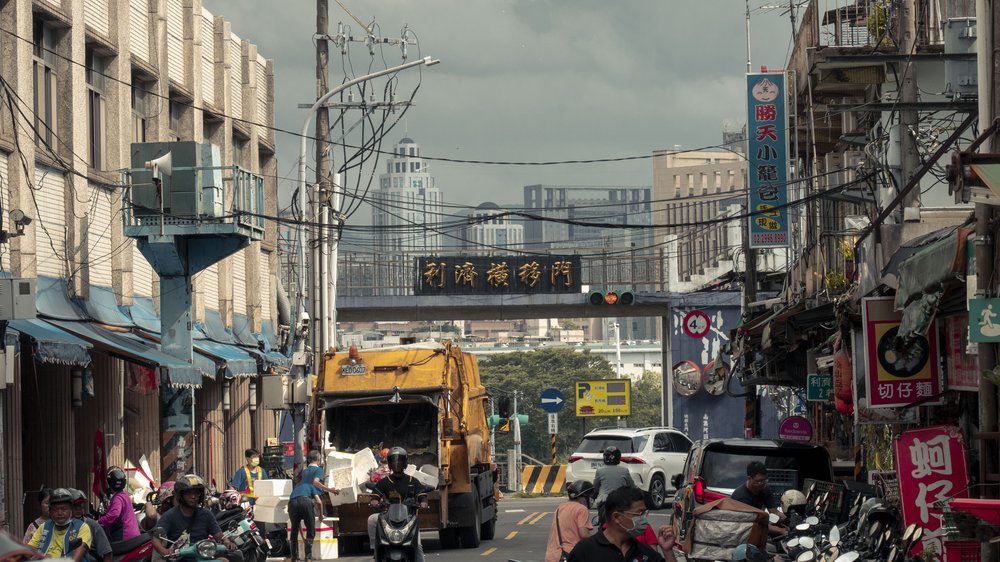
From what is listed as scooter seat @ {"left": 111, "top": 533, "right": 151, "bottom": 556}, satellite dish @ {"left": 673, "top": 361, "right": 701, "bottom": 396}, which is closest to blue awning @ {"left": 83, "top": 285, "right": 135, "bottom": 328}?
scooter seat @ {"left": 111, "top": 533, "right": 151, "bottom": 556}

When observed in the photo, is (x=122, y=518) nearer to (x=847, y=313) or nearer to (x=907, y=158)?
(x=847, y=313)

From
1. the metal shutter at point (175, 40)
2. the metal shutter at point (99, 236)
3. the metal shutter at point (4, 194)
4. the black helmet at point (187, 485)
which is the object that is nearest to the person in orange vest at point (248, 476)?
the metal shutter at point (99, 236)

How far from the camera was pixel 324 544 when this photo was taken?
2395cm

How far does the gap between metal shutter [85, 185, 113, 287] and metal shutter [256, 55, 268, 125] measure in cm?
1352

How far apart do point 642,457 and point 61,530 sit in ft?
83.5

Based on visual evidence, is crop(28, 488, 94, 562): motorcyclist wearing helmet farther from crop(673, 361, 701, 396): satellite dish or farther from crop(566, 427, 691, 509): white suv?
crop(673, 361, 701, 396): satellite dish

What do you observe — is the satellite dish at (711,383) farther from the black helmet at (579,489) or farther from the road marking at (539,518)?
the black helmet at (579,489)

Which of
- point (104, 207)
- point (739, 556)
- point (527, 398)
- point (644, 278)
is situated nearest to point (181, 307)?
point (104, 207)

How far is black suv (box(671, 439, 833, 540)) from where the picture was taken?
60.5ft

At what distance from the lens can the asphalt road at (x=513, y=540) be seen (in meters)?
23.3

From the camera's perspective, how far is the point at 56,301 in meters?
24.7

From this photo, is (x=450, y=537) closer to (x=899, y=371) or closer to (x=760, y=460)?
(x=760, y=460)

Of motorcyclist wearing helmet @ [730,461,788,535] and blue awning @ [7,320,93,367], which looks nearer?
motorcyclist wearing helmet @ [730,461,788,535]

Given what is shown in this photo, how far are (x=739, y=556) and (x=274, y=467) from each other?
78.5ft
